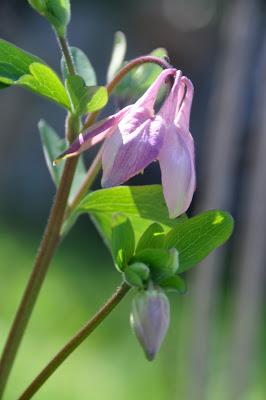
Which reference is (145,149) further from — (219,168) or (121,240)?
(219,168)

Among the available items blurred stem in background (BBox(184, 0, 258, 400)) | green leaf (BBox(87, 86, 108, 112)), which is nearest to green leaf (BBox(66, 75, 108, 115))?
green leaf (BBox(87, 86, 108, 112))

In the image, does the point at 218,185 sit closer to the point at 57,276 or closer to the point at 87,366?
the point at 87,366

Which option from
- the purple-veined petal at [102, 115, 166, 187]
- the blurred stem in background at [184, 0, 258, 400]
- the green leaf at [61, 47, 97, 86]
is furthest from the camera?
the blurred stem in background at [184, 0, 258, 400]

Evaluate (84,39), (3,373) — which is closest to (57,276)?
(84,39)

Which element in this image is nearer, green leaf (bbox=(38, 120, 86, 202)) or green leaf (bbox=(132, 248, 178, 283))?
green leaf (bbox=(132, 248, 178, 283))

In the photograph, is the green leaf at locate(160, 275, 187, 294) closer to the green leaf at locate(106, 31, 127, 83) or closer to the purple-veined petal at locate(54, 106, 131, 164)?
the purple-veined petal at locate(54, 106, 131, 164)

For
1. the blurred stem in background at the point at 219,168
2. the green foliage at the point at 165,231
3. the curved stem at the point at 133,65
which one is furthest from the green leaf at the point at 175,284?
the blurred stem in background at the point at 219,168

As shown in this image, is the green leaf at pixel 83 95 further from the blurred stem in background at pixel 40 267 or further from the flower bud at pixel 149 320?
the flower bud at pixel 149 320
